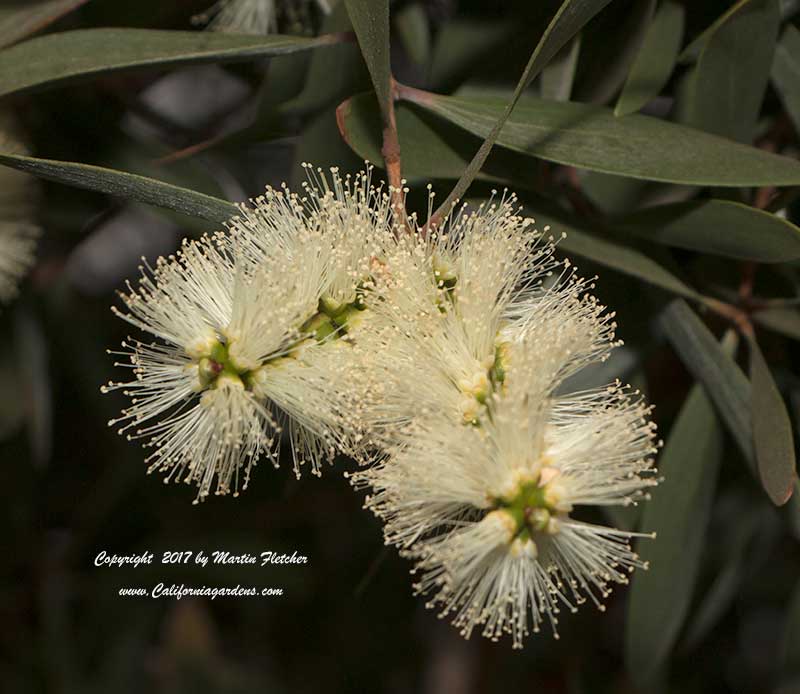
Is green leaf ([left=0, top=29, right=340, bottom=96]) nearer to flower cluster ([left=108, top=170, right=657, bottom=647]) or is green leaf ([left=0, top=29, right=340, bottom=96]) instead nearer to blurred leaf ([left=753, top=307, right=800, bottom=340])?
flower cluster ([left=108, top=170, right=657, bottom=647])

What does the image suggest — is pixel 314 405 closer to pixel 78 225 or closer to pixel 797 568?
pixel 78 225

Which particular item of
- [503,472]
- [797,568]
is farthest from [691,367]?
[797,568]

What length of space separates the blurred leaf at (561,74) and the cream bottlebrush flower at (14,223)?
987 mm

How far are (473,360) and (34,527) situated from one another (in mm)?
1704

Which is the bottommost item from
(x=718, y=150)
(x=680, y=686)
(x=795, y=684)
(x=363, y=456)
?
(x=795, y=684)

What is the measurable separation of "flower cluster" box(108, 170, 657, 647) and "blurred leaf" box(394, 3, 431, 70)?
533 mm

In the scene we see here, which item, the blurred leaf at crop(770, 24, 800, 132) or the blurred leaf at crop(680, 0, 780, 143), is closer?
the blurred leaf at crop(680, 0, 780, 143)

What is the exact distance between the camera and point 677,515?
55.6 inches

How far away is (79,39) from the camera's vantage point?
121 cm

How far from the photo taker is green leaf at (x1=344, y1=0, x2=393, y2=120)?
1053mm

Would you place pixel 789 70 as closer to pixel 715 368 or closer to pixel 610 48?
pixel 610 48

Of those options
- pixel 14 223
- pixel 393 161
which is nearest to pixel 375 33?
pixel 393 161

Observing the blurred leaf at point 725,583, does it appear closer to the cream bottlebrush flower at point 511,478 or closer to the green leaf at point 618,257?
the green leaf at point 618,257

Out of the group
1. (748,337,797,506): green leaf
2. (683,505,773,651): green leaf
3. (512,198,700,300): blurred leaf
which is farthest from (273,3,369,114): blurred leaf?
(683,505,773,651): green leaf
